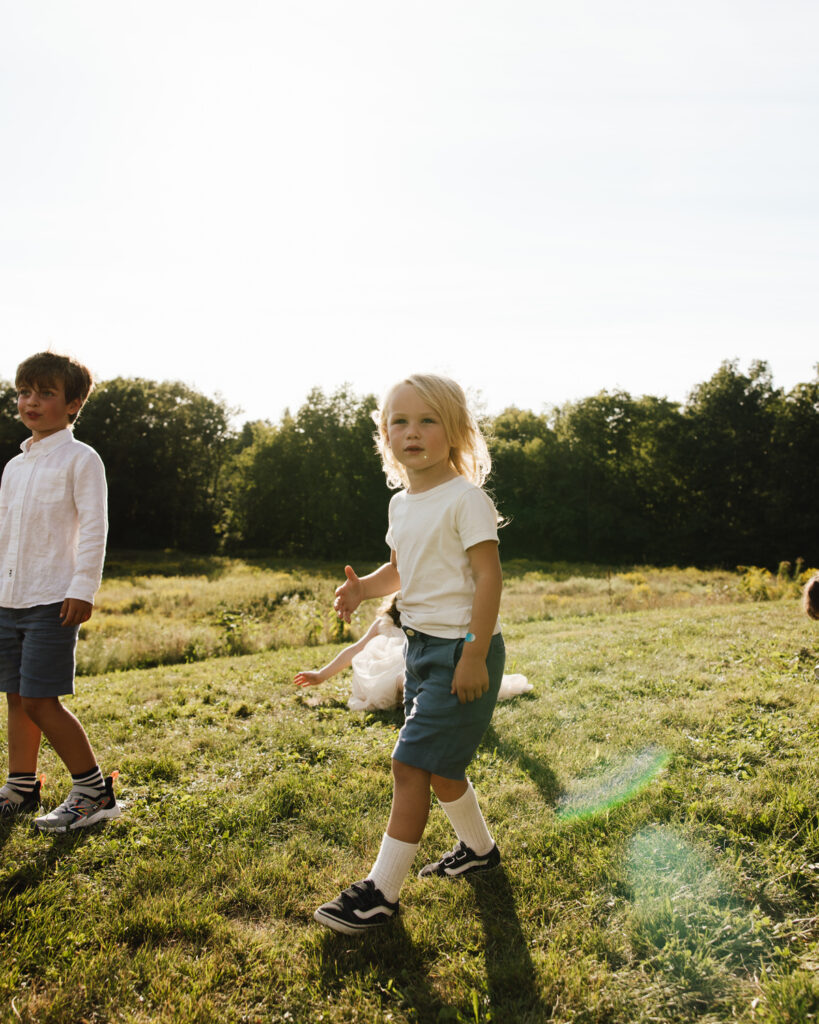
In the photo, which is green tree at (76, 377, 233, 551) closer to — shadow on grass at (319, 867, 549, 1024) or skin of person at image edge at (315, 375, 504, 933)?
skin of person at image edge at (315, 375, 504, 933)

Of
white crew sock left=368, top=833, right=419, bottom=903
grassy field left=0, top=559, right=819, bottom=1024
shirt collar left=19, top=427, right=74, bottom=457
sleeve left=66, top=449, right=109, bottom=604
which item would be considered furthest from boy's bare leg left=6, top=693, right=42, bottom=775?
white crew sock left=368, top=833, right=419, bottom=903

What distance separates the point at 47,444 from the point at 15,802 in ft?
6.07

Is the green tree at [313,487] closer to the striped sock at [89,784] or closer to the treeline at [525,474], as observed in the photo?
the treeline at [525,474]

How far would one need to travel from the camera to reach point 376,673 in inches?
227

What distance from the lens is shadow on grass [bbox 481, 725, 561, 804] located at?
11.7 ft

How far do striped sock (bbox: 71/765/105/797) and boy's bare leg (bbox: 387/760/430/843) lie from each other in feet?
5.63

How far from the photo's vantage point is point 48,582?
3.30 meters

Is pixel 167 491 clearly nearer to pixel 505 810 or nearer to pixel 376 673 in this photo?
pixel 376 673

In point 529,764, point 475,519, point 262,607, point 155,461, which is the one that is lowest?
point 262,607

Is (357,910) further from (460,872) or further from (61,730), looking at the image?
(61,730)

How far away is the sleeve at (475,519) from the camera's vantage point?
8.20 feet

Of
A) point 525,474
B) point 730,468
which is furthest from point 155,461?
point 730,468

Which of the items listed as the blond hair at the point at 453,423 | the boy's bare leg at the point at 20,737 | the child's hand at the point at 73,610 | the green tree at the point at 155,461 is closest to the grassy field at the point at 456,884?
the boy's bare leg at the point at 20,737

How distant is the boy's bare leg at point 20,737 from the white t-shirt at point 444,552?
223 centimetres
